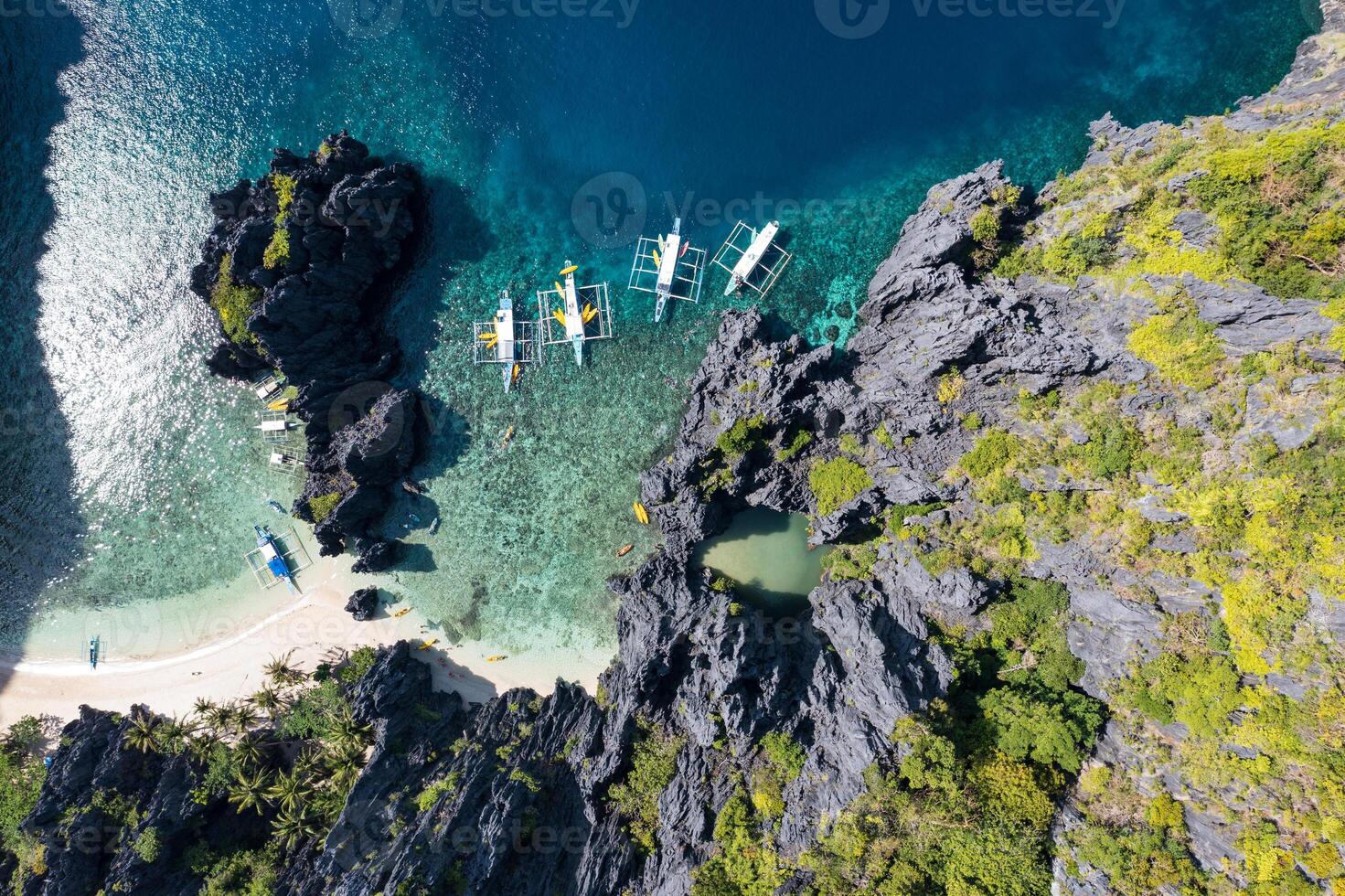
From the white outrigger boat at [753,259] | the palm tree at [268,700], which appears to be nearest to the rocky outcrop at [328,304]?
the palm tree at [268,700]

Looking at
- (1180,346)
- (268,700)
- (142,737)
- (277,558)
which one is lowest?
(142,737)

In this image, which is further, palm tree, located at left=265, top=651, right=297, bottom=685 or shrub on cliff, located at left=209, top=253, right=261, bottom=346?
shrub on cliff, located at left=209, top=253, right=261, bottom=346

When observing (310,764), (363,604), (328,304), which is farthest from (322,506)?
(310,764)

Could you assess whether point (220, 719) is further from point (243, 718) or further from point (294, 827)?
point (294, 827)

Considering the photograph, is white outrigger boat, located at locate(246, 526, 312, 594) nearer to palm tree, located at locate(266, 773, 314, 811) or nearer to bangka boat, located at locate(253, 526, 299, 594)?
bangka boat, located at locate(253, 526, 299, 594)

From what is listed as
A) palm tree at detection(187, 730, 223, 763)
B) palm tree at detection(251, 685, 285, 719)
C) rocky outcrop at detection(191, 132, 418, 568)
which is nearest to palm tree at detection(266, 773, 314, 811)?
palm tree at detection(251, 685, 285, 719)
